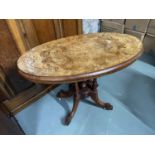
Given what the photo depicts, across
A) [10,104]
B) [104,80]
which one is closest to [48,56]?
[10,104]

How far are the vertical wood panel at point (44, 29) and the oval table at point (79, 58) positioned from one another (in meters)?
0.36

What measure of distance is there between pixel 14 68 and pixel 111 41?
981 millimetres

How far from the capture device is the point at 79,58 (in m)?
0.86

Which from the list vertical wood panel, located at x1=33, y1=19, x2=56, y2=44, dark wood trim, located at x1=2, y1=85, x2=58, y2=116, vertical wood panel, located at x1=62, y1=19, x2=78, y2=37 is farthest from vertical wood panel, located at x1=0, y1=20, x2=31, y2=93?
vertical wood panel, located at x1=62, y1=19, x2=78, y2=37

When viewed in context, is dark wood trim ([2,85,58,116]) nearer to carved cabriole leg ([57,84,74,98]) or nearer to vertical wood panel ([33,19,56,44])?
carved cabriole leg ([57,84,74,98])

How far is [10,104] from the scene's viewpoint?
1.37 metres

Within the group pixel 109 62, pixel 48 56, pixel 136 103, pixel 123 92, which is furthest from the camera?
pixel 123 92

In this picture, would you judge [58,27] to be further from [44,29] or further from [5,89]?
[5,89]

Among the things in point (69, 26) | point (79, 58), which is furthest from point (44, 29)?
point (79, 58)

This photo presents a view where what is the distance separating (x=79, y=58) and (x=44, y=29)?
737 millimetres

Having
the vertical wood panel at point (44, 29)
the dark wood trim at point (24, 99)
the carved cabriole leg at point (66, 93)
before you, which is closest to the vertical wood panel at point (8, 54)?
the dark wood trim at point (24, 99)

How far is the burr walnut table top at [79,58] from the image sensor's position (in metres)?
0.73
